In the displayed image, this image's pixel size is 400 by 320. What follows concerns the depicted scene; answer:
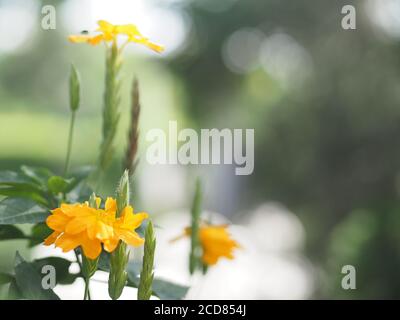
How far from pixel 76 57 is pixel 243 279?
10093 millimetres

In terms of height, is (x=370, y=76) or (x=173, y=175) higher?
(x=370, y=76)

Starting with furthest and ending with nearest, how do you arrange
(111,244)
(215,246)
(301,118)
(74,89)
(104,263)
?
(301,118)
(215,246)
(74,89)
(104,263)
(111,244)

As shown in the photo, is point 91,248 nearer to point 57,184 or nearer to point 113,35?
point 57,184

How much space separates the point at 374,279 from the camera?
12.6ft

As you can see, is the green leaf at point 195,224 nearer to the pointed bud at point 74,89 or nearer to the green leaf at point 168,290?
the green leaf at point 168,290

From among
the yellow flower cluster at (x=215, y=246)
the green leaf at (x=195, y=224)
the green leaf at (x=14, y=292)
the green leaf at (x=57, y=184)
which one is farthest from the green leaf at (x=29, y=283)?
the yellow flower cluster at (x=215, y=246)

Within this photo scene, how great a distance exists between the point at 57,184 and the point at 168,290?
20cm

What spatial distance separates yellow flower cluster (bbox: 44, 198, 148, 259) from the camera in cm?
59

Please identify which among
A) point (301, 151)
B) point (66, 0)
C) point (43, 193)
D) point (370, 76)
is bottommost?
point (43, 193)

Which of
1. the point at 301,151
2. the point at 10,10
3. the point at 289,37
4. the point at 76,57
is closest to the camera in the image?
the point at 301,151

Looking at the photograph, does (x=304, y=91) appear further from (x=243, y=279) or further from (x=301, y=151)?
(x=243, y=279)

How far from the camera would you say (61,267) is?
0.74 meters

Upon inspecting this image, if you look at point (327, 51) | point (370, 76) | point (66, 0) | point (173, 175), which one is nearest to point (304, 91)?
point (327, 51)

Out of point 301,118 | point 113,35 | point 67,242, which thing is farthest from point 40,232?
point 301,118
